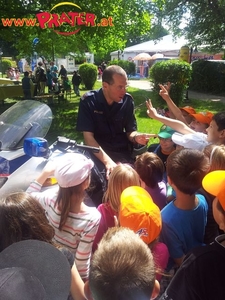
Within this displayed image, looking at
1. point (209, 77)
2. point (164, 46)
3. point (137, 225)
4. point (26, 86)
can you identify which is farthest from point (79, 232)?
point (164, 46)

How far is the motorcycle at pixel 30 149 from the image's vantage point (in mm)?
2424

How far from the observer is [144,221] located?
71.9 inches

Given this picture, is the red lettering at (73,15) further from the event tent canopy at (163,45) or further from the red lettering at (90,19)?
the event tent canopy at (163,45)

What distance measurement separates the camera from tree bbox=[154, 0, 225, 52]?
18328 mm

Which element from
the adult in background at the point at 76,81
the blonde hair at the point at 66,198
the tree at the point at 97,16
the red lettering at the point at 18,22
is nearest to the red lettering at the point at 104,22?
the tree at the point at 97,16

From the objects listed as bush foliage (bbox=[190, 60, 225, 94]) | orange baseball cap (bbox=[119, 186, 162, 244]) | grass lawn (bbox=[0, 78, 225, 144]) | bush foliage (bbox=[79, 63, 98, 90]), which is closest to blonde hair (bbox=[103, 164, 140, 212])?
orange baseball cap (bbox=[119, 186, 162, 244])

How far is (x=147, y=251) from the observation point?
4.52ft

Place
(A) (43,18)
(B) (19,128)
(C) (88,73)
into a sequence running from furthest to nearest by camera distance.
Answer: (C) (88,73) < (A) (43,18) < (B) (19,128)

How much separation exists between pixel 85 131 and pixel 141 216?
66.0 inches

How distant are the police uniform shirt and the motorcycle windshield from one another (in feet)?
1.53

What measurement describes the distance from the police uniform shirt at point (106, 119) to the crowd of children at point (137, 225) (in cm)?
76

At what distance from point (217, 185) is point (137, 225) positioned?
535 millimetres

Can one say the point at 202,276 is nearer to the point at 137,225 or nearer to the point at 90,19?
the point at 137,225

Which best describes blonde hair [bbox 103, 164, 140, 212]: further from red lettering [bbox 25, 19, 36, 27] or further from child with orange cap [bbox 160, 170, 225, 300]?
red lettering [bbox 25, 19, 36, 27]
